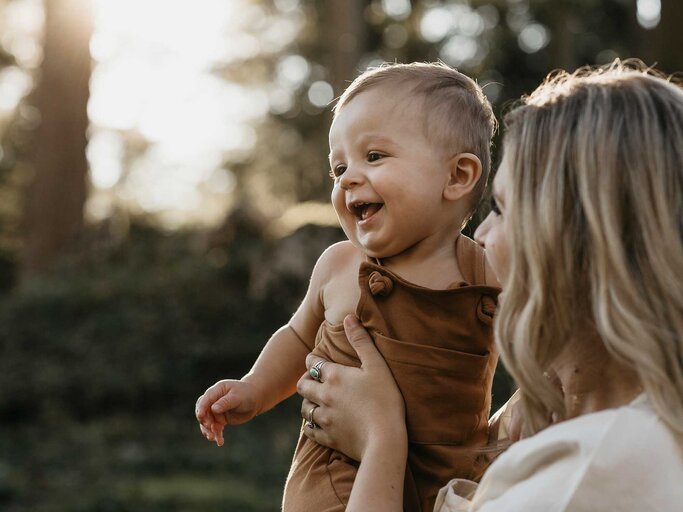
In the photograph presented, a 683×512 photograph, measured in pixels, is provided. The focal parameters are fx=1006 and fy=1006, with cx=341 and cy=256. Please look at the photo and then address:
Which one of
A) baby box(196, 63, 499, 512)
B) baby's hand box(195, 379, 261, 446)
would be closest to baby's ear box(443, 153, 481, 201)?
baby box(196, 63, 499, 512)

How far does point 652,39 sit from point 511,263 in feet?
32.8

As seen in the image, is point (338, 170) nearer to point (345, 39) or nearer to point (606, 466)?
point (606, 466)

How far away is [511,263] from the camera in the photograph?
1.98m

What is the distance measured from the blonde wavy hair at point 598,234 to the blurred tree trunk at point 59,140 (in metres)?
12.1

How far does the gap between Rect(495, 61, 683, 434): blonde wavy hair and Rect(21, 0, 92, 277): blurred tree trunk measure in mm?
12147

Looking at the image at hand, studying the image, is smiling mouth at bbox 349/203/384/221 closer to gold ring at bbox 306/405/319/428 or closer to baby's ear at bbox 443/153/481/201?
baby's ear at bbox 443/153/481/201

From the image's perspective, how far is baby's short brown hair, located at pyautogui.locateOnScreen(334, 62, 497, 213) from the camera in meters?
2.60

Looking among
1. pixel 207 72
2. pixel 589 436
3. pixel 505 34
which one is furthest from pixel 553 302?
pixel 207 72

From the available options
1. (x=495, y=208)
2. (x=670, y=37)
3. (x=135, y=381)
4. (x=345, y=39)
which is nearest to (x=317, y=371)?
(x=495, y=208)

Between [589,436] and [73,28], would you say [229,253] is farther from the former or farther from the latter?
[589,436]

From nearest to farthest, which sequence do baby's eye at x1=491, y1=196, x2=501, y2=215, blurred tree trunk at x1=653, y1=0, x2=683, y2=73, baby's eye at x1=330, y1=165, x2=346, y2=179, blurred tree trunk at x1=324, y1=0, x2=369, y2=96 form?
baby's eye at x1=491, y1=196, x2=501, y2=215
baby's eye at x1=330, y1=165, x2=346, y2=179
blurred tree trunk at x1=653, y1=0, x2=683, y2=73
blurred tree trunk at x1=324, y1=0, x2=369, y2=96

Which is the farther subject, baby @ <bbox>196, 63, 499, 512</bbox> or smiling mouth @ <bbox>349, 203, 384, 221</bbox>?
smiling mouth @ <bbox>349, 203, 384, 221</bbox>

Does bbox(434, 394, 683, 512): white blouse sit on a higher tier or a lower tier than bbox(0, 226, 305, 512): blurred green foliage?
higher

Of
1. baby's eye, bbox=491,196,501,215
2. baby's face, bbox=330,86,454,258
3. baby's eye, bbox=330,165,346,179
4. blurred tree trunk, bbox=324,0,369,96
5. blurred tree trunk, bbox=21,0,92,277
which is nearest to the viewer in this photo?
baby's eye, bbox=491,196,501,215
